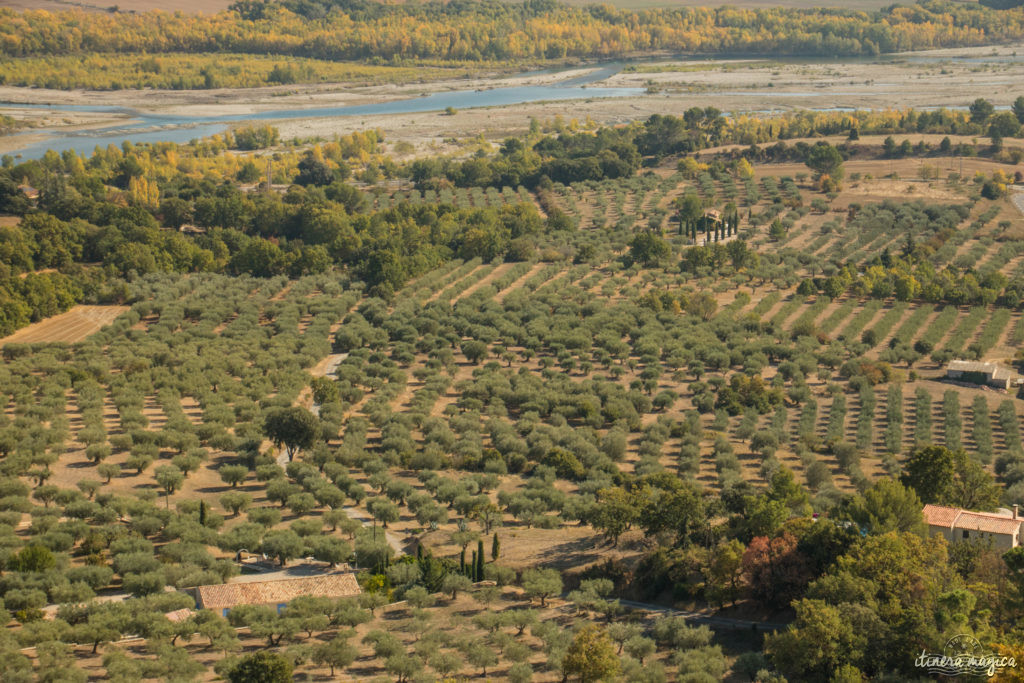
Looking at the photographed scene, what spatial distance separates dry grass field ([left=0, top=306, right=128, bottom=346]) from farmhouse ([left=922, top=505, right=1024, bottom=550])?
50583 millimetres

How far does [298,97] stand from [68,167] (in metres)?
64.5

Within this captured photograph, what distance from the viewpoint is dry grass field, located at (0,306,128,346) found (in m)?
72.2

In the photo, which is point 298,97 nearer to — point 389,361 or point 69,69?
point 69,69

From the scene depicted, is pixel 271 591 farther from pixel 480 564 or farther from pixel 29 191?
pixel 29 191

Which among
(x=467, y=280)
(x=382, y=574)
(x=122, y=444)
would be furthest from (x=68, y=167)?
(x=382, y=574)

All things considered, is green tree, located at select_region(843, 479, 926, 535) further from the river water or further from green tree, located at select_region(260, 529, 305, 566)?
the river water

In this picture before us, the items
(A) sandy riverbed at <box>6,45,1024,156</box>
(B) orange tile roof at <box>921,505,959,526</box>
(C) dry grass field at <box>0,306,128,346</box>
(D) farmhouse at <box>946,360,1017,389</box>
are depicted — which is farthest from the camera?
(A) sandy riverbed at <box>6,45,1024,156</box>

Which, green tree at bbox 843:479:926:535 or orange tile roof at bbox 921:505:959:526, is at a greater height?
green tree at bbox 843:479:926:535

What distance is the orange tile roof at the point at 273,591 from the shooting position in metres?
39.1

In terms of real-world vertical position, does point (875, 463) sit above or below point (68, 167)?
below

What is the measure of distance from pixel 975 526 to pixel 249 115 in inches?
5188

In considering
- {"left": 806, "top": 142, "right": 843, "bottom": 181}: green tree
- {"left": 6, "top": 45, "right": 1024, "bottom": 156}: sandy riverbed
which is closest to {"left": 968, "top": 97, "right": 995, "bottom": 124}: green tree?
{"left": 6, "top": 45, "right": 1024, "bottom": 156}: sandy riverbed

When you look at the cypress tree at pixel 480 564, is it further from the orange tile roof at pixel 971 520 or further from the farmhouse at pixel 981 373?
the farmhouse at pixel 981 373

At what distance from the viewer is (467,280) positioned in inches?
3329
